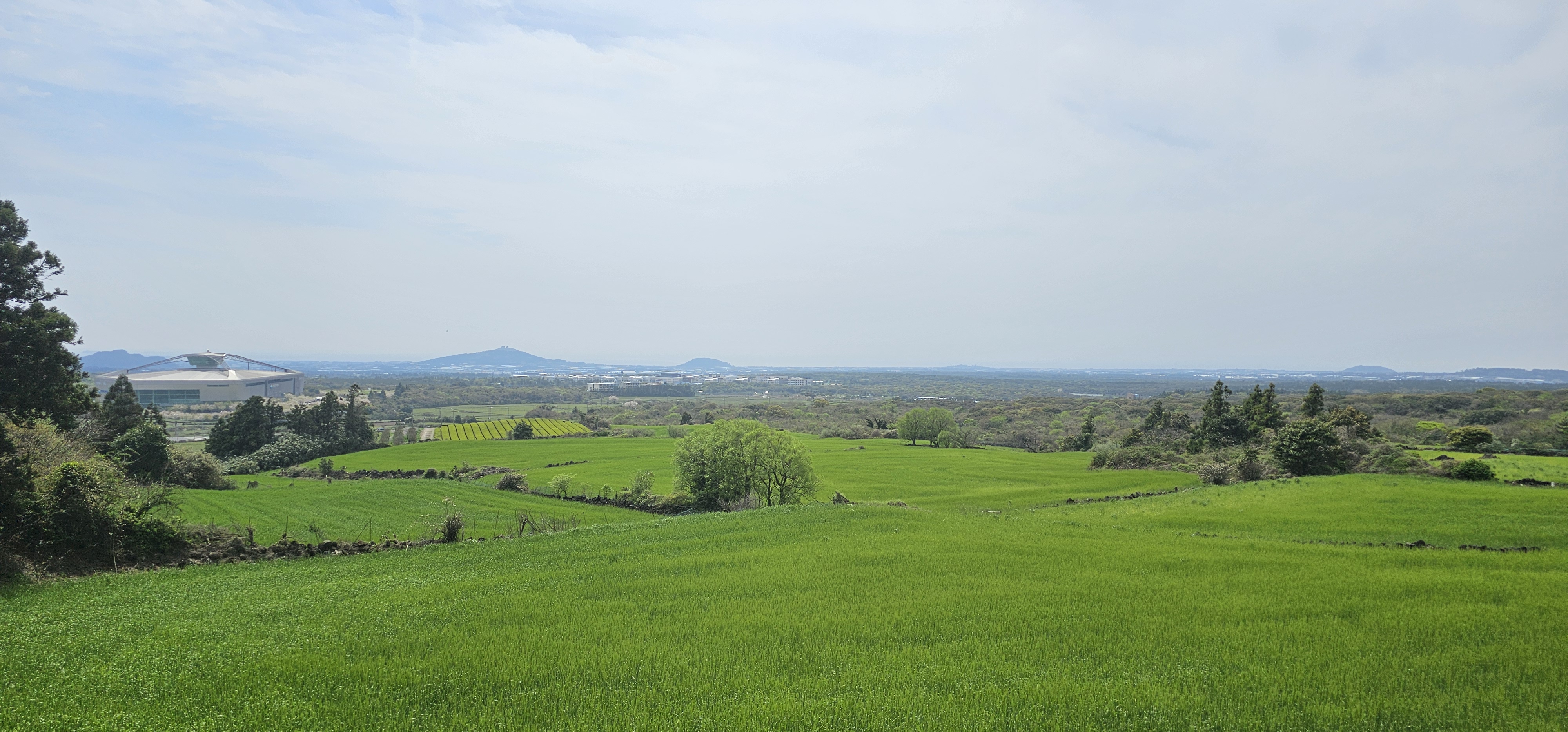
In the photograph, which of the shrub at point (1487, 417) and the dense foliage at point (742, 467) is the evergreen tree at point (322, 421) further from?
the shrub at point (1487, 417)

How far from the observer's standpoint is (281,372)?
6575 inches

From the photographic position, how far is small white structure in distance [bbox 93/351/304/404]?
→ 124062 millimetres

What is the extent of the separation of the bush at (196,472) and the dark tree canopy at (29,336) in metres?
11.2

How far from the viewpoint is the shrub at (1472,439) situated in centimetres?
3969

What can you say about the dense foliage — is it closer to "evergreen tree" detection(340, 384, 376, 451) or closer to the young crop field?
"evergreen tree" detection(340, 384, 376, 451)

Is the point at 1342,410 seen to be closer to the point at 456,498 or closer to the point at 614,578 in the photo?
the point at 614,578

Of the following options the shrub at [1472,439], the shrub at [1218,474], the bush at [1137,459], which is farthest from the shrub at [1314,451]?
the shrub at [1472,439]

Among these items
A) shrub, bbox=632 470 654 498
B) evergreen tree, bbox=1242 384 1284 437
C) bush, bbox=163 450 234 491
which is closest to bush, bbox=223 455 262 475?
bush, bbox=163 450 234 491

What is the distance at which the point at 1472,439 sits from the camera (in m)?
39.8

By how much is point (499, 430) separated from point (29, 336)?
74.8 m

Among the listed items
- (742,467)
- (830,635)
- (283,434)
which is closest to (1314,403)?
(742,467)

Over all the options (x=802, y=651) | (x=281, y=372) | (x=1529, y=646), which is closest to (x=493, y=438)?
(x=802, y=651)

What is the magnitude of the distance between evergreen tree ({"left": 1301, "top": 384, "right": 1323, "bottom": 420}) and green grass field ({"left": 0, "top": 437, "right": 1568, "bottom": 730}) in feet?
130

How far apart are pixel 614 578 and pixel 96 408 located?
3408 cm
